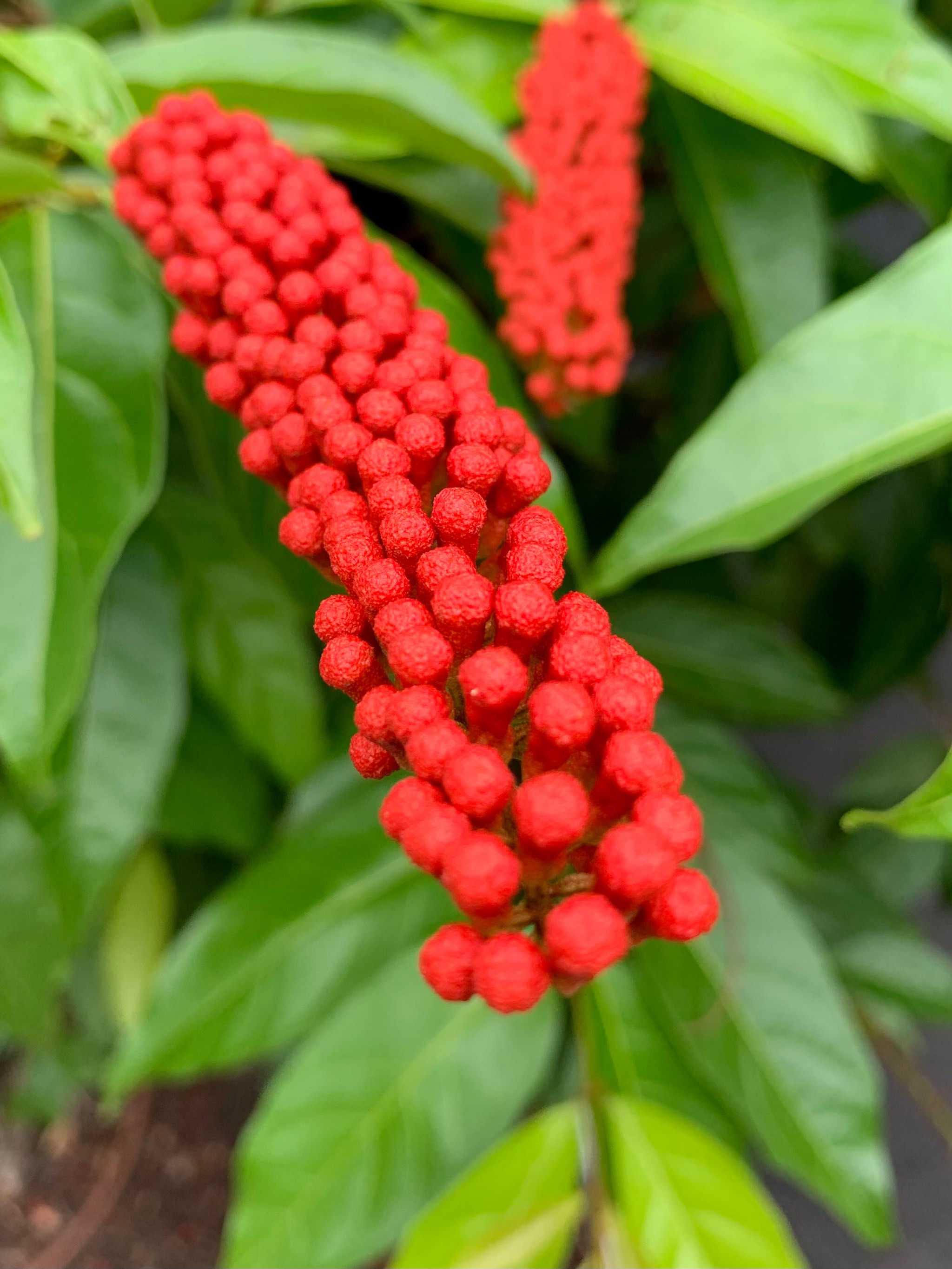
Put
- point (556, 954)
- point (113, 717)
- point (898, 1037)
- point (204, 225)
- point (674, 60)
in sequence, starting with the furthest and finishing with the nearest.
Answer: point (898, 1037), point (113, 717), point (674, 60), point (204, 225), point (556, 954)

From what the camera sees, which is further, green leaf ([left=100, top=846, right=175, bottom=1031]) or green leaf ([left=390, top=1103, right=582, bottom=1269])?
green leaf ([left=100, top=846, right=175, bottom=1031])

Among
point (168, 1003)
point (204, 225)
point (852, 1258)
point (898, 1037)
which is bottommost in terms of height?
point (852, 1258)

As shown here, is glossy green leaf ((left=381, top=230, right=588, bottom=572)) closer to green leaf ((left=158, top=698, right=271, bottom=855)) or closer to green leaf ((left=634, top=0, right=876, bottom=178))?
green leaf ((left=634, top=0, right=876, bottom=178))

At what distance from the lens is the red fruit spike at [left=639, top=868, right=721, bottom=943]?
21 cm

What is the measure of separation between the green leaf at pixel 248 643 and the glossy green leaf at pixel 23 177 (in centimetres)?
25

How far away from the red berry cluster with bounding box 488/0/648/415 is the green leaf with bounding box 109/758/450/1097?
273 mm

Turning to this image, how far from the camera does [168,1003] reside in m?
0.58

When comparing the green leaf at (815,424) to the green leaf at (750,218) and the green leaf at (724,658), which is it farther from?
the green leaf at (724,658)

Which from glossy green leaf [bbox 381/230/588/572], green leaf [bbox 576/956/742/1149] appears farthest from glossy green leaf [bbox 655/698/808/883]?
glossy green leaf [bbox 381/230/588/572]

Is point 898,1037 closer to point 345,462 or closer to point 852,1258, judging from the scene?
point 852,1258

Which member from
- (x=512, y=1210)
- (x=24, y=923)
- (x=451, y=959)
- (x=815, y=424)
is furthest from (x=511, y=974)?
(x=24, y=923)

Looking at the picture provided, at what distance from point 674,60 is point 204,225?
9.8 inches

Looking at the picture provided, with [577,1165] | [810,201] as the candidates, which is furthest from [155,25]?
[577,1165]

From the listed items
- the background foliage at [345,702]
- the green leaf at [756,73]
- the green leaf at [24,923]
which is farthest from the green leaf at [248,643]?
the green leaf at [756,73]
